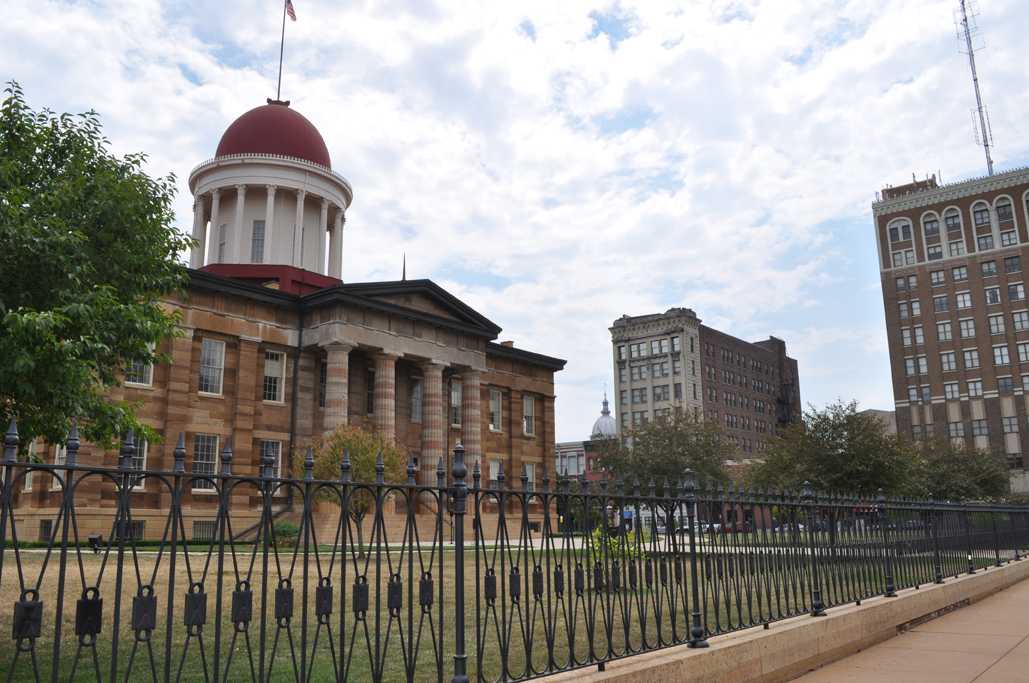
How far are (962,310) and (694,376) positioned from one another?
104 ft

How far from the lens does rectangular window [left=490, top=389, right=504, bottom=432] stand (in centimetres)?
4806

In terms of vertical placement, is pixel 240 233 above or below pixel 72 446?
above

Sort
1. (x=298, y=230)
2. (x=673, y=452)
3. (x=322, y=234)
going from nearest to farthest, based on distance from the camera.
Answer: (x=298, y=230) < (x=673, y=452) < (x=322, y=234)

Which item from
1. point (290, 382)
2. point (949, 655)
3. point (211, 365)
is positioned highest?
point (211, 365)

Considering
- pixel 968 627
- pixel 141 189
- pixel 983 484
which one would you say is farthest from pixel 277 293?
pixel 983 484

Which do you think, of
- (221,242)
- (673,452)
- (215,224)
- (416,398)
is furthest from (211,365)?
(673,452)

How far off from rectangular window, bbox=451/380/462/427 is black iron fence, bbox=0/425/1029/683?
2691cm

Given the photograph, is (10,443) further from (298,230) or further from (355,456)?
(298,230)

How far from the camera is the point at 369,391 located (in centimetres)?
3988

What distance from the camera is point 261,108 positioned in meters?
47.4

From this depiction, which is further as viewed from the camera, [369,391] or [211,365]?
[369,391]

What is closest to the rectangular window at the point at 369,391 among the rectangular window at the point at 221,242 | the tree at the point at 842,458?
the rectangular window at the point at 221,242

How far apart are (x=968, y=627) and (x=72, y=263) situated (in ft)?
44.3

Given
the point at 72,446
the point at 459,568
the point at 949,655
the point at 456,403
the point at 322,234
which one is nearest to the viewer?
the point at 72,446
